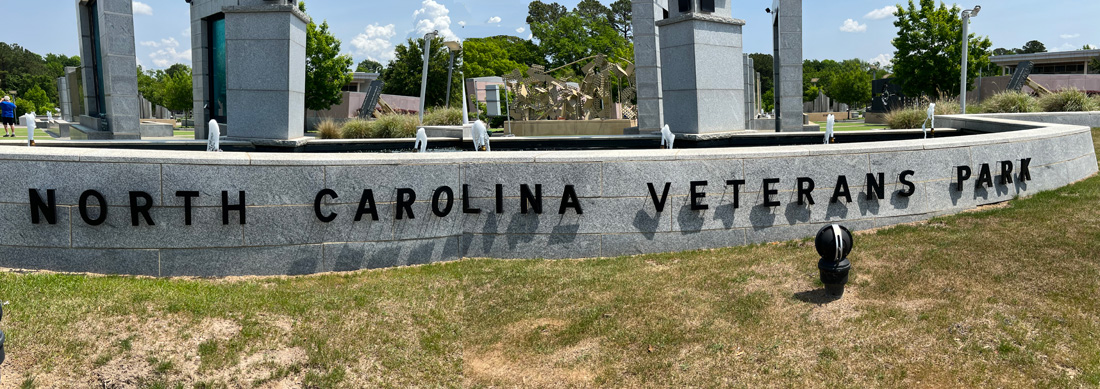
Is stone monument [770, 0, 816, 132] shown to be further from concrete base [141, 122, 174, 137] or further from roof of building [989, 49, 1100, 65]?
roof of building [989, 49, 1100, 65]

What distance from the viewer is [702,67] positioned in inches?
548

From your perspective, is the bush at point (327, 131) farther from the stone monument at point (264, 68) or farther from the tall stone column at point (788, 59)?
the tall stone column at point (788, 59)

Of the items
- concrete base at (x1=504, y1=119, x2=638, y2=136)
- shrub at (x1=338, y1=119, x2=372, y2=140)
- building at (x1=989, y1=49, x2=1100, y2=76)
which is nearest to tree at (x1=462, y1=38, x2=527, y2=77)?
concrete base at (x1=504, y1=119, x2=638, y2=136)

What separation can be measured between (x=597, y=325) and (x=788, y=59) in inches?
762

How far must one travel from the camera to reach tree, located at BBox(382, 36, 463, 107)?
6900cm

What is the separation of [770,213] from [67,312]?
22.7ft

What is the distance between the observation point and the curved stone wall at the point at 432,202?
7391 mm

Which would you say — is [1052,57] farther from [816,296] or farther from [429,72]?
[816,296]

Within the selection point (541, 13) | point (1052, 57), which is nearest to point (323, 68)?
point (541, 13)

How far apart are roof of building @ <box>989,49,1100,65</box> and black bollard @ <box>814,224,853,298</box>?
82.7m

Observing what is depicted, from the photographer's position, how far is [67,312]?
235 inches

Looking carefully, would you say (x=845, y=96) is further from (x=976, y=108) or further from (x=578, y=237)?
(x=578, y=237)

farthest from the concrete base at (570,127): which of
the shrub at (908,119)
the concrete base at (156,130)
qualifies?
the concrete base at (156,130)

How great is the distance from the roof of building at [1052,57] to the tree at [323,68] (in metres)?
65.2
